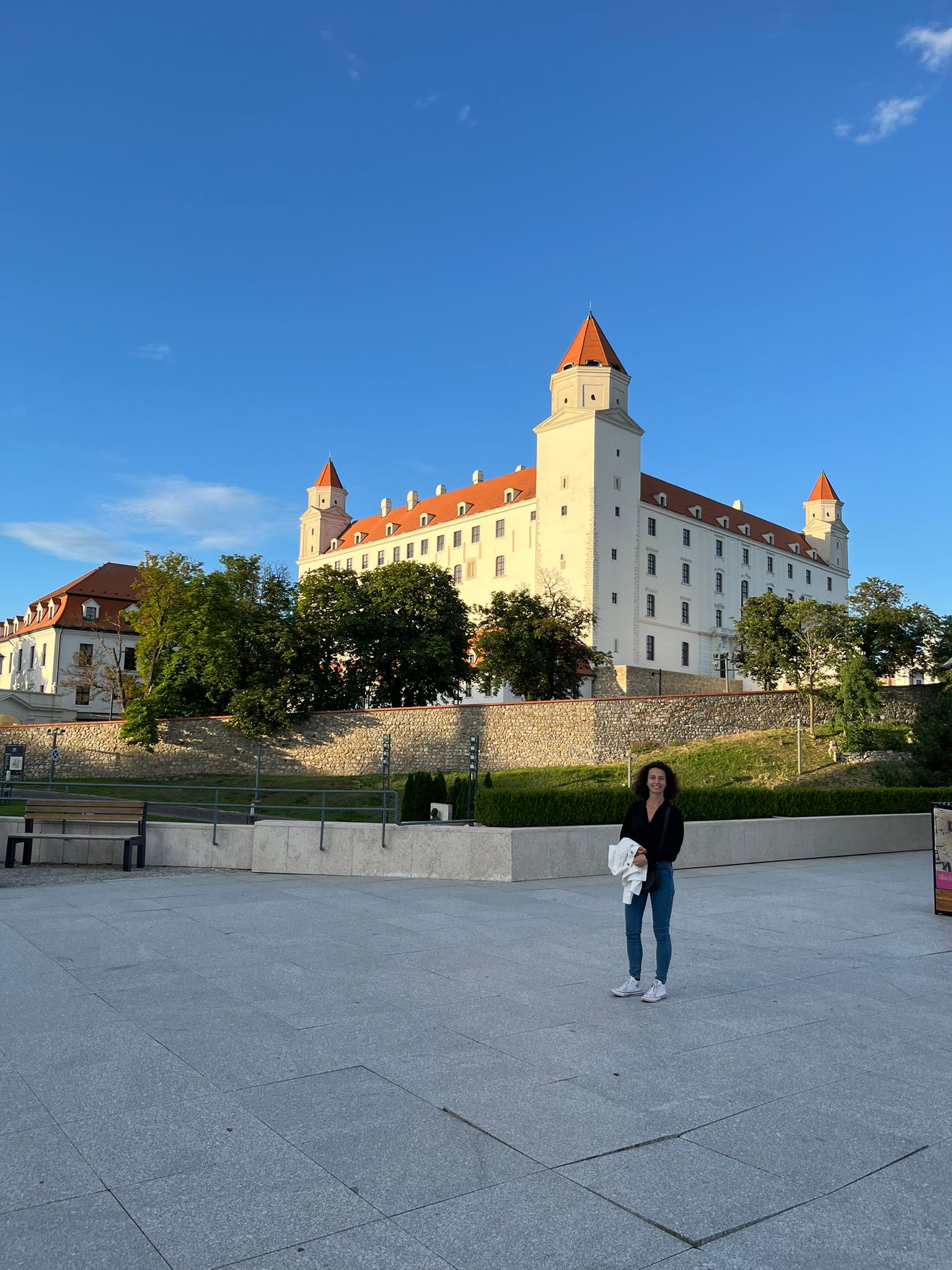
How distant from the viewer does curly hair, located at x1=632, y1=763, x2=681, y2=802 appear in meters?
6.79

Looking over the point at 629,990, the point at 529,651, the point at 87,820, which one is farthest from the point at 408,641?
the point at 629,990

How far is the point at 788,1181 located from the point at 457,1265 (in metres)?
1.48

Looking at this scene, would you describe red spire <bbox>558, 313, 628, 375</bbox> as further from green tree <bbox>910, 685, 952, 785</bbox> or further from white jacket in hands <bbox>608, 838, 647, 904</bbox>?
white jacket in hands <bbox>608, 838, 647, 904</bbox>

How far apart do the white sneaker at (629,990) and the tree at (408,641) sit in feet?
144

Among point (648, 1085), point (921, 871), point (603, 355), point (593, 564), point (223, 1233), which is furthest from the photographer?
point (603, 355)

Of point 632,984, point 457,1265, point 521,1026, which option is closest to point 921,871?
point 632,984

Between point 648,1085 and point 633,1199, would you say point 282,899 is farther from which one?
point 633,1199

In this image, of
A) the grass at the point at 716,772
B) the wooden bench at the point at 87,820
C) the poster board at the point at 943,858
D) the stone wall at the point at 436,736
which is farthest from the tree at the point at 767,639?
the wooden bench at the point at 87,820

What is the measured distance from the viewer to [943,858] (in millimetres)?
10289

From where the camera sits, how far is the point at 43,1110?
442 cm

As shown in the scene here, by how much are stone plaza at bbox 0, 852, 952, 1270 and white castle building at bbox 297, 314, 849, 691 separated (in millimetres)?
49331

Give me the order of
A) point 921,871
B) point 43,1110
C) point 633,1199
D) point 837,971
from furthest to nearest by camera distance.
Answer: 1. point 921,871
2. point 837,971
3. point 43,1110
4. point 633,1199

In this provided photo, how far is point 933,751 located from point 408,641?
2824cm

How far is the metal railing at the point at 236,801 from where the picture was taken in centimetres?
1321
